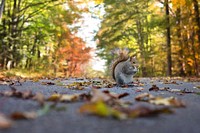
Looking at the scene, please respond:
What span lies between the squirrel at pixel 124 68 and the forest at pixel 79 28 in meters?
4.68

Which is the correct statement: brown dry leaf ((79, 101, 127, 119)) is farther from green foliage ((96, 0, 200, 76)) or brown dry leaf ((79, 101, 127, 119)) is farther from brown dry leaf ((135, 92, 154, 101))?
green foliage ((96, 0, 200, 76))

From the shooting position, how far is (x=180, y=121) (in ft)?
5.46

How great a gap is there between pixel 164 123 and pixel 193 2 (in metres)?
10.7

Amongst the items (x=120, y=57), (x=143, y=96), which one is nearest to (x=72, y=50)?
(x=120, y=57)

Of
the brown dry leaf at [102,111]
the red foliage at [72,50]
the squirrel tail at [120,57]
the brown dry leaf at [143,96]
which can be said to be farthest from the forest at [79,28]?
the brown dry leaf at [102,111]

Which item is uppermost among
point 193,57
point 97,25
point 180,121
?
point 97,25

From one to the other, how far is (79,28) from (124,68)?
49.4ft

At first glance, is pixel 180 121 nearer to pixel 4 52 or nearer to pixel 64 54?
pixel 4 52

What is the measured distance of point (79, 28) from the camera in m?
19.8

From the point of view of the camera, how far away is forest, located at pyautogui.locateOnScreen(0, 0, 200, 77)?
41.8 ft

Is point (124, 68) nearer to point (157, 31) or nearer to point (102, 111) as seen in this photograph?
point (102, 111)

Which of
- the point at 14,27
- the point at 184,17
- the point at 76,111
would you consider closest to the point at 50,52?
the point at 14,27

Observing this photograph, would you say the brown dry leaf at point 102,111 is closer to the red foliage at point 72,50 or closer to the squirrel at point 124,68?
the squirrel at point 124,68

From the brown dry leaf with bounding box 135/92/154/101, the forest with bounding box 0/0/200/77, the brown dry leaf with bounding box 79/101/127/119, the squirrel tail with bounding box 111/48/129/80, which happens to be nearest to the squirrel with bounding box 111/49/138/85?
the squirrel tail with bounding box 111/48/129/80
